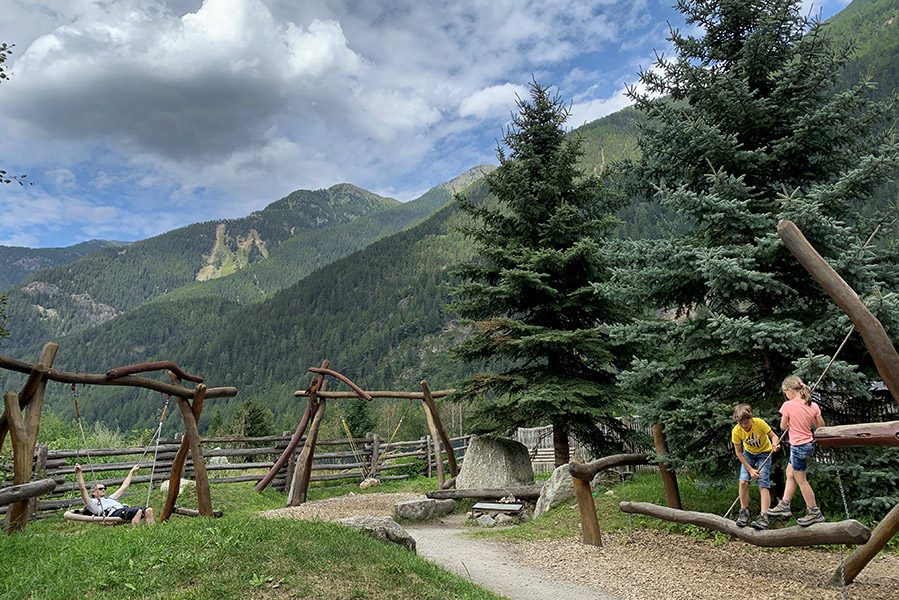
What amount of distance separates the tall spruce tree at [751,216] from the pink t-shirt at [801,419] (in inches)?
49.6

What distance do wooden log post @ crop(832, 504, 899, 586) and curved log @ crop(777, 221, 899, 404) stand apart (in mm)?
1125

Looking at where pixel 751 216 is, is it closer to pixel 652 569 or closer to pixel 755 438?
pixel 755 438

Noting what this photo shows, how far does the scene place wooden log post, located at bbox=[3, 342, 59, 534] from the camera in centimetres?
693

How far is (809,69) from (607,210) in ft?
18.8

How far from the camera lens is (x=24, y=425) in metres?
7.33

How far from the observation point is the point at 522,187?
1287 cm

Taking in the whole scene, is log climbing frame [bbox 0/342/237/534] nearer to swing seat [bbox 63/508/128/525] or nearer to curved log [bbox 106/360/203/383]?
curved log [bbox 106/360/203/383]

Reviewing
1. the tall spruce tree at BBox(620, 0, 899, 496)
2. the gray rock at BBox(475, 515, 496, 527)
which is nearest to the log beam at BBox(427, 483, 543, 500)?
the gray rock at BBox(475, 515, 496, 527)

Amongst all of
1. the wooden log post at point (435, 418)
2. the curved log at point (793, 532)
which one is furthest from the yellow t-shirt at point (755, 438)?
the wooden log post at point (435, 418)

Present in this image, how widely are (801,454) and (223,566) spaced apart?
5560mm

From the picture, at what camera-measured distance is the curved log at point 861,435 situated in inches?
186

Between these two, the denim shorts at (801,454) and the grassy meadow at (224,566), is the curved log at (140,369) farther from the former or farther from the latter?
the denim shorts at (801,454)

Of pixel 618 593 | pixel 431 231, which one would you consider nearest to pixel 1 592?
pixel 618 593

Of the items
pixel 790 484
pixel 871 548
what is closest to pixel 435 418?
pixel 790 484
